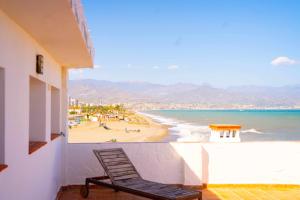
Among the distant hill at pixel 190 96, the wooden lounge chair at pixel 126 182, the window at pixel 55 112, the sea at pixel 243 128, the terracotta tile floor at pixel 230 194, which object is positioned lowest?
the sea at pixel 243 128

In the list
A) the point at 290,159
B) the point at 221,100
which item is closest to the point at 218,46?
the point at 221,100

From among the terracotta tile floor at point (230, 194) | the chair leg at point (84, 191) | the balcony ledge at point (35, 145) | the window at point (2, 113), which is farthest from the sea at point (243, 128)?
the window at point (2, 113)

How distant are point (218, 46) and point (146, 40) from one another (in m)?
15.5

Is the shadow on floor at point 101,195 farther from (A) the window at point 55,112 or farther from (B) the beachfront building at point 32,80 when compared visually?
(A) the window at point 55,112

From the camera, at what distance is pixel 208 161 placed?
704 centimetres

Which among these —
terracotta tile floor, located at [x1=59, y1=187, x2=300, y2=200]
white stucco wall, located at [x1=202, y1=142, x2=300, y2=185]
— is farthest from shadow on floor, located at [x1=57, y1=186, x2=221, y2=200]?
white stucco wall, located at [x1=202, y1=142, x2=300, y2=185]

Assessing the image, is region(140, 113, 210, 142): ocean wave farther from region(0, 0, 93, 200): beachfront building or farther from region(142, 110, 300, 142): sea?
region(0, 0, 93, 200): beachfront building

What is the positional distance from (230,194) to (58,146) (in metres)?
2.58

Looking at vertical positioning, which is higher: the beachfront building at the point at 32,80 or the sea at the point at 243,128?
the beachfront building at the point at 32,80

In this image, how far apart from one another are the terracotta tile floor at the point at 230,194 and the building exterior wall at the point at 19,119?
51.0 inches

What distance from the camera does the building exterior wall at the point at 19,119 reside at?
122 inches

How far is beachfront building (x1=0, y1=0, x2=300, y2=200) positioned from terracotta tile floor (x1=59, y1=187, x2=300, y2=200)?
1cm

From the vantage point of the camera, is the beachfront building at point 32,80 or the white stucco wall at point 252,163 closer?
the beachfront building at point 32,80

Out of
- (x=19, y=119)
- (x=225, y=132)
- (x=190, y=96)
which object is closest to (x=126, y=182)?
(x=19, y=119)
